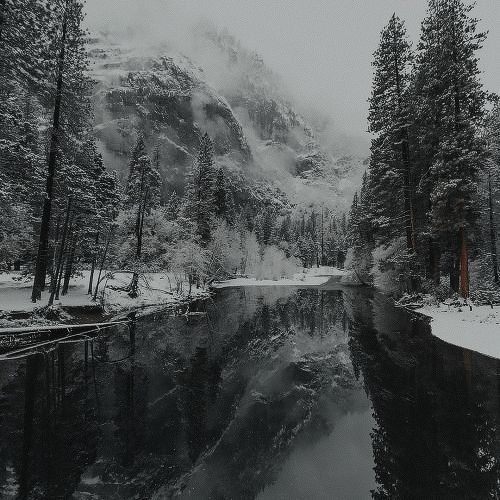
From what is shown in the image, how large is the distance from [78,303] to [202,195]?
25174 millimetres

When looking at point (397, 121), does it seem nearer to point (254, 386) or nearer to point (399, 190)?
point (399, 190)

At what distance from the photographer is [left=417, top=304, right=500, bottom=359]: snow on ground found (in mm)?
12777

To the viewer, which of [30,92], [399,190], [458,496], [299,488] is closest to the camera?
[458,496]

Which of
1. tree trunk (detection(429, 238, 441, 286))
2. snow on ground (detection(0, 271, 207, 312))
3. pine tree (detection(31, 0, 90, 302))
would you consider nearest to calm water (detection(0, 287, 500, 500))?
snow on ground (detection(0, 271, 207, 312))

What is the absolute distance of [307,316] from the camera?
24.3 metres

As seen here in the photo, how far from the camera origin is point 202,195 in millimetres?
42375

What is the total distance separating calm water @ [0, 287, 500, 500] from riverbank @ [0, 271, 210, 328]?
3407 millimetres

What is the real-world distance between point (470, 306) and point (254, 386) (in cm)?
1412

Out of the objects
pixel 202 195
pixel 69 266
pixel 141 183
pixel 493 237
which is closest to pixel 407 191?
pixel 493 237

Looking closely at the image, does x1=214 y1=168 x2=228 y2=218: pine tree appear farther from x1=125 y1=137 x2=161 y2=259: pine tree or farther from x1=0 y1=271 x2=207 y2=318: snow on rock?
x1=125 y1=137 x2=161 y2=259: pine tree

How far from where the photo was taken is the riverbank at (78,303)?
50.1 feet

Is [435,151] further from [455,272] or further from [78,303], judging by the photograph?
[78,303]

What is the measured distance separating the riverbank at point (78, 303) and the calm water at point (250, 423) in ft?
11.2

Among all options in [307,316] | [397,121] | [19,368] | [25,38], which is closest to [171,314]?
[307,316]
